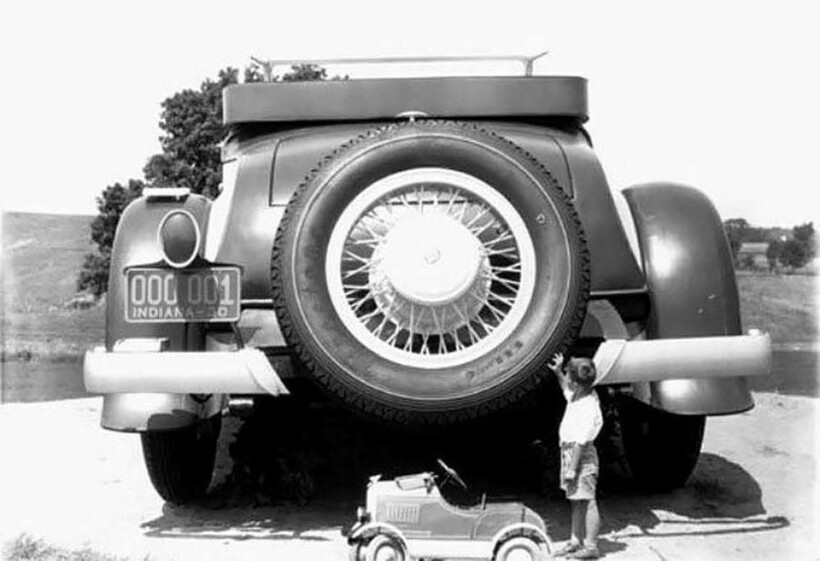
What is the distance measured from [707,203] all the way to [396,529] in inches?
84.6

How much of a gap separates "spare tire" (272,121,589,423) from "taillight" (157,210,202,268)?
0.35 metres

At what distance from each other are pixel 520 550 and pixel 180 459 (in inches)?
77.6

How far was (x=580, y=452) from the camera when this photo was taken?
4305 millimetres

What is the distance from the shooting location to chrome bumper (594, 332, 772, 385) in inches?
175

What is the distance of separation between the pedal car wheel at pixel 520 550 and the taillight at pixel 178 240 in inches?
64.4

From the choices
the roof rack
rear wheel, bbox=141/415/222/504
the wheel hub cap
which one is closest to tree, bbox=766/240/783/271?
the roof rack

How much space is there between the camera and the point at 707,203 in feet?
A: 16.6

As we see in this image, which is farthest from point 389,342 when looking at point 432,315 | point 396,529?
point 396,529

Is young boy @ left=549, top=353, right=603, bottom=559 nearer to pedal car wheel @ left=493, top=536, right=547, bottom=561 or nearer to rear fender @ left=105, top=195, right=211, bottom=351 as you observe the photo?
pedal car wheel @ left=493, top=536, right=547, bottom=561

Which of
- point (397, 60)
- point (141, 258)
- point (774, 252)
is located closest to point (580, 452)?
point (141, 258)

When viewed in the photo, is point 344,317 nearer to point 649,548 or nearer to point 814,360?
point 649,548

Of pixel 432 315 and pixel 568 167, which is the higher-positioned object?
pixel 568 167

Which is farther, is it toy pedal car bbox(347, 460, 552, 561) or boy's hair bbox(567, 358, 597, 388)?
boy's hair bbox(567, 358, 597, 388)

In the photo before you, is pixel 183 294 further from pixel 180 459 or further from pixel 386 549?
pixel 386 549
